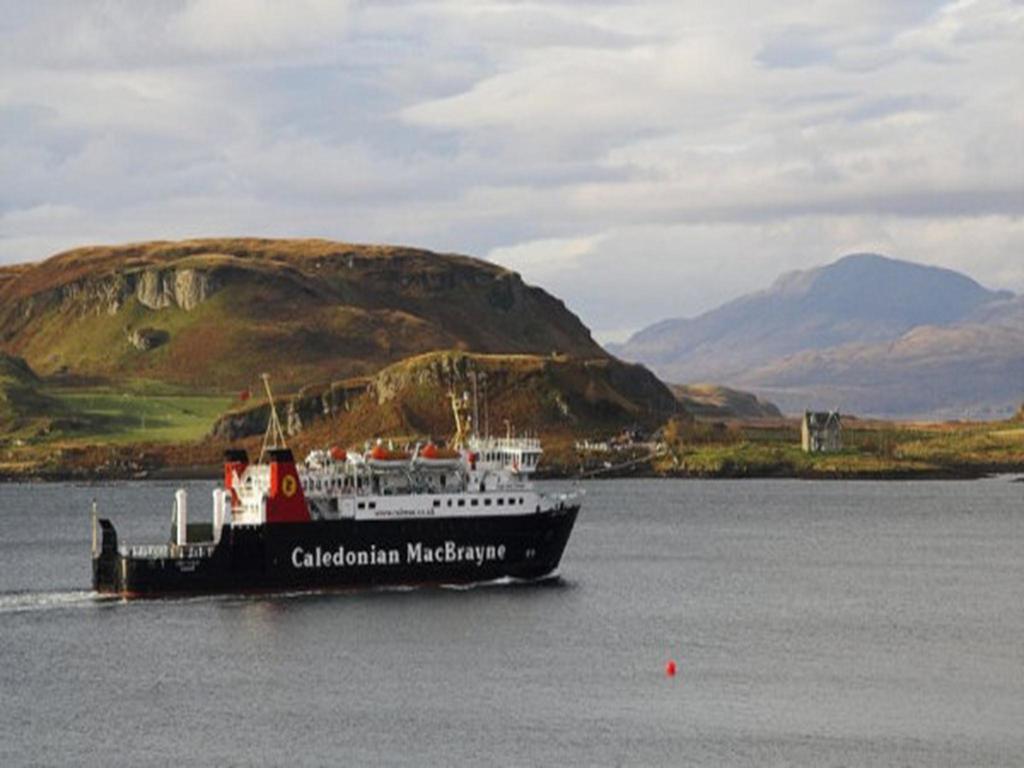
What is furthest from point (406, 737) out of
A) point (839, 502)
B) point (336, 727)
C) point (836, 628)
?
point (839, 502)

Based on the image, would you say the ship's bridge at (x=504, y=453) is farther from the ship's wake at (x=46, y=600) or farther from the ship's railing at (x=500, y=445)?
the ship's wake at (x=46, y=600)

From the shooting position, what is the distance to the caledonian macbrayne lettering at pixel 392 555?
9644cm

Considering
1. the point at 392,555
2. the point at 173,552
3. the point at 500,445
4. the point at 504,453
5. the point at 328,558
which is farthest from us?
the point at 500,445

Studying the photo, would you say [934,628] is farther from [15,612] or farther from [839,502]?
[839,502]

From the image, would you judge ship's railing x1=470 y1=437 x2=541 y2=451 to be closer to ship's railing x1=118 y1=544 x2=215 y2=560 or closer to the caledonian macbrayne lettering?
the caledonian macbrayne lettering

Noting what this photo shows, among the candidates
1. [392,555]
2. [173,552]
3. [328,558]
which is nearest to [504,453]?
[392,555]

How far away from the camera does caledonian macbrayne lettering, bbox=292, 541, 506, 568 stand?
96.4 m

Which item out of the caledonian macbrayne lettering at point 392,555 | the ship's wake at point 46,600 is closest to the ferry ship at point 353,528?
the caledonian macbrayne lettering at point 392,555

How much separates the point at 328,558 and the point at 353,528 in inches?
73.6

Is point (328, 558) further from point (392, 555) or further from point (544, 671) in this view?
point (544, 671)

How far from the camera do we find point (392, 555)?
97.5m

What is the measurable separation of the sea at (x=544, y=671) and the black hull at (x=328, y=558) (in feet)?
3.12

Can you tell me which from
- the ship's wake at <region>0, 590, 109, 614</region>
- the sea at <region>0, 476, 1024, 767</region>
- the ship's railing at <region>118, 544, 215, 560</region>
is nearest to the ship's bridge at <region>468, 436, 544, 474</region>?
the sea at <region>0, 476, 1024, 767</region>

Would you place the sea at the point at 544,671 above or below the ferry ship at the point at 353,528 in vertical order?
below
